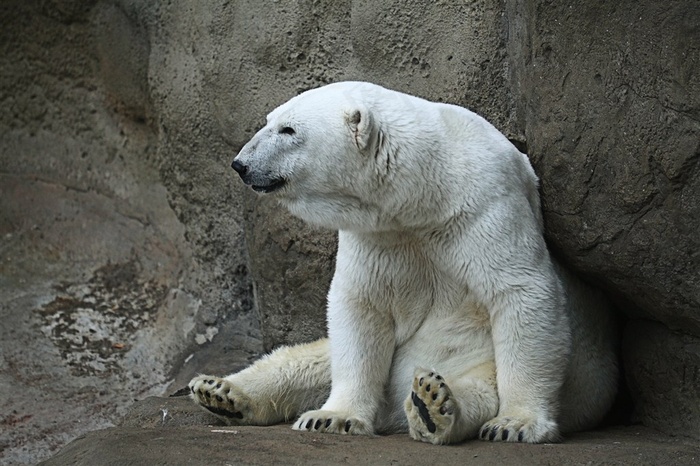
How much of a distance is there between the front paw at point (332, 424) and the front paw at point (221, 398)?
439 mm

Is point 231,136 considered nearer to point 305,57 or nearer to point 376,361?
point 305,57

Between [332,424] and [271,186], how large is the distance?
1.02m

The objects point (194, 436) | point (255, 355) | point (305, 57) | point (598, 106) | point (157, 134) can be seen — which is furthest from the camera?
point (157, 134)

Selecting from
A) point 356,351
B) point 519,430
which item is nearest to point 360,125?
point 356,351

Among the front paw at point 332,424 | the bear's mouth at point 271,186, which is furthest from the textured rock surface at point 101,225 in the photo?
the bear's mouth at point 271,186

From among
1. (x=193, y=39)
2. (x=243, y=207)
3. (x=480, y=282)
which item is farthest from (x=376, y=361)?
(x=193, y=39)

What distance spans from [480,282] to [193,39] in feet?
9.26

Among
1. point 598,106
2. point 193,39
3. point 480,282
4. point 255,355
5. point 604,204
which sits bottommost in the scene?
point 255,355

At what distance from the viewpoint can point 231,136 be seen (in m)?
6.05

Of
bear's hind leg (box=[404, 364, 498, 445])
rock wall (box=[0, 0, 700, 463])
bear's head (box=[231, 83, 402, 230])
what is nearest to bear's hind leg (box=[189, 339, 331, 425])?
rock wall (box=[0, 0, 700, 463])

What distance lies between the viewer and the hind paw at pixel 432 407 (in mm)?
3963

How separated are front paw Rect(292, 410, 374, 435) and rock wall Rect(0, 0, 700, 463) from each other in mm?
1236

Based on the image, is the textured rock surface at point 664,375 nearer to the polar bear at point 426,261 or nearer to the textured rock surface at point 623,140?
the textured rock surface at point 623,140

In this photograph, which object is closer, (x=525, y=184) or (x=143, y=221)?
(x=525, y=184)
